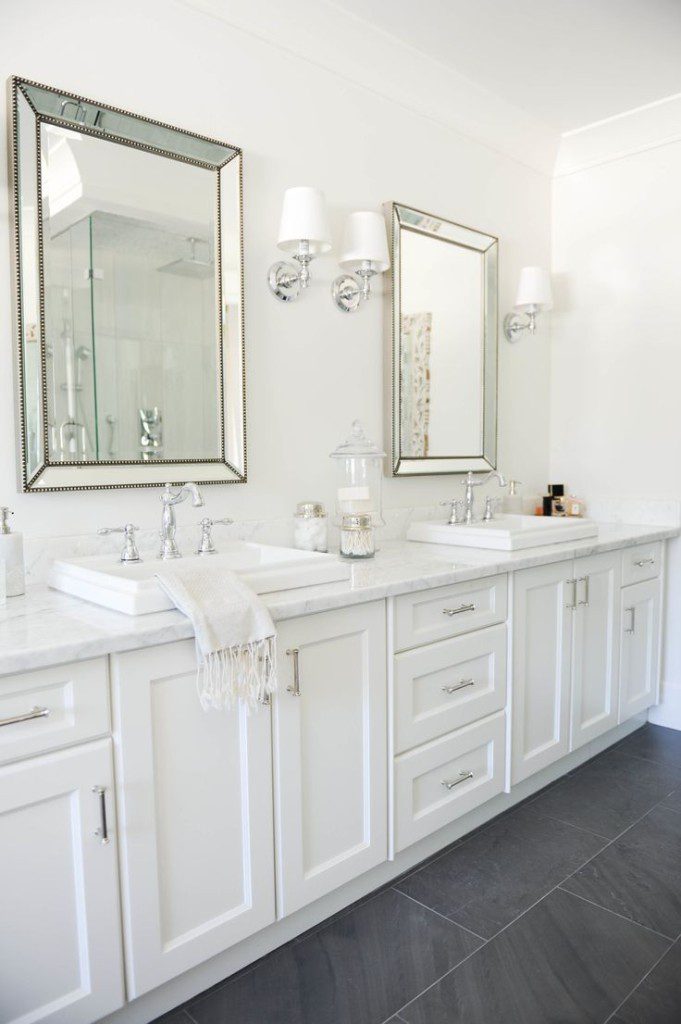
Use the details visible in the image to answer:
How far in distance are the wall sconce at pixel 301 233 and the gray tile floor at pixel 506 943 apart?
1770 millimetres

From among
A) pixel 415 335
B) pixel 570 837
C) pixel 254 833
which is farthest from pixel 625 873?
pixel 415 335

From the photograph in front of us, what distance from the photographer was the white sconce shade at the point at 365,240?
92.0 inches

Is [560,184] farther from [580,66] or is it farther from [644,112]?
[580,66]

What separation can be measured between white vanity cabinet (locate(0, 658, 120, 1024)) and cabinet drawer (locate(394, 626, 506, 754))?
2.64ft

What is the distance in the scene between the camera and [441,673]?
2.03m

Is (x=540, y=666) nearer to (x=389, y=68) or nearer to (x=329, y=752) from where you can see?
(x=329, y=752)

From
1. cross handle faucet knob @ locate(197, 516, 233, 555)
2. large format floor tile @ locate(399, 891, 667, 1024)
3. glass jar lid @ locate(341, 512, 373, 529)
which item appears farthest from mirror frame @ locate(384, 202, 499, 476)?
large format floor tile @ locate(399, 891, 667, 1024)

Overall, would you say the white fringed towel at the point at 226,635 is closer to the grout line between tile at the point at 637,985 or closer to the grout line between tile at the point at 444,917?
the grout line between tile at the point at 444,917

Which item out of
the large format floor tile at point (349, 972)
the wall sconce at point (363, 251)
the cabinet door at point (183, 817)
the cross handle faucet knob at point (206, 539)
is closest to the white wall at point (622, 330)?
the wall sconce at point (363, 251)

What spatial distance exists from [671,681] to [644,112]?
2.32m

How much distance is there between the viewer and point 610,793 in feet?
8.28

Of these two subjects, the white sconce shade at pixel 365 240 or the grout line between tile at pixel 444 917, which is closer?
the grout line between tile at pixel 444 917

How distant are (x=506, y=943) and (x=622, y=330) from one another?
241 centimetres

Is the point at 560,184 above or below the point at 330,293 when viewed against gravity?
above
